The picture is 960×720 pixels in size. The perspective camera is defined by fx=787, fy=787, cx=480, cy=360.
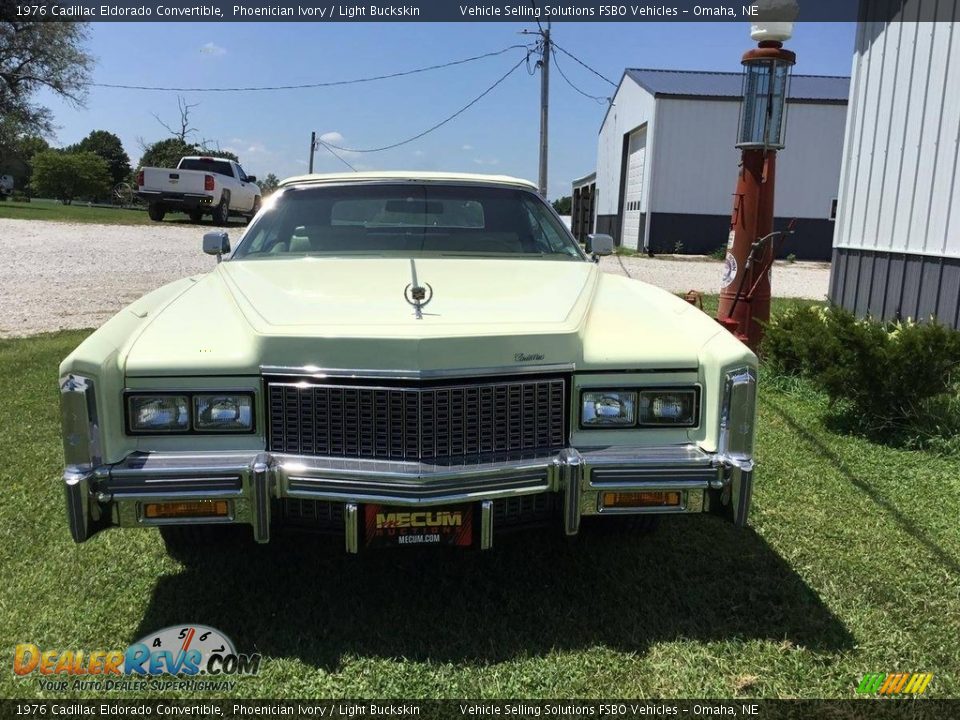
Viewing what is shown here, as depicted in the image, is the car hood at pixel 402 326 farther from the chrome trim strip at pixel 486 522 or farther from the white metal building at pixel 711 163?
the white metal building at pixel 711 163

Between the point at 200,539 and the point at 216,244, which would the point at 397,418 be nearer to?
the point at 200,539

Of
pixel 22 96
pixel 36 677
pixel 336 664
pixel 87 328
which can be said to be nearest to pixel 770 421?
pixel 336 664

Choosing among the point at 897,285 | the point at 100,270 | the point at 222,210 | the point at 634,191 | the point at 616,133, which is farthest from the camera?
the point at 616,133

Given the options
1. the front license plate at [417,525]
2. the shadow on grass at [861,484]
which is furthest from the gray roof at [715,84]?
the front license plate at [417,525]

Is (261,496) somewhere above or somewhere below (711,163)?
below

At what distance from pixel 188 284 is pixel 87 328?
593cm

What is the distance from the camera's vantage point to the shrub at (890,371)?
471cm

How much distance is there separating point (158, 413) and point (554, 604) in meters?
1.64

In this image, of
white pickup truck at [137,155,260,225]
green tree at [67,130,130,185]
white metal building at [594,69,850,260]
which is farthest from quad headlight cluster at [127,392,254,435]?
green tree at [67,130,130,185]

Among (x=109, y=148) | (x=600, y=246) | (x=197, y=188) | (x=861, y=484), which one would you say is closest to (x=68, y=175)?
(x=109, y=148)

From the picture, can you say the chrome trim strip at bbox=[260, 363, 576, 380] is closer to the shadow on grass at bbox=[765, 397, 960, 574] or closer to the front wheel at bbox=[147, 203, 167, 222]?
the shadow on grass at bbox=[765, 397, 960, 574]

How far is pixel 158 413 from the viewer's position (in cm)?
273

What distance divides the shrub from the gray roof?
19891 mm

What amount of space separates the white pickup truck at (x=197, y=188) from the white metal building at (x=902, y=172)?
16.3 meters
